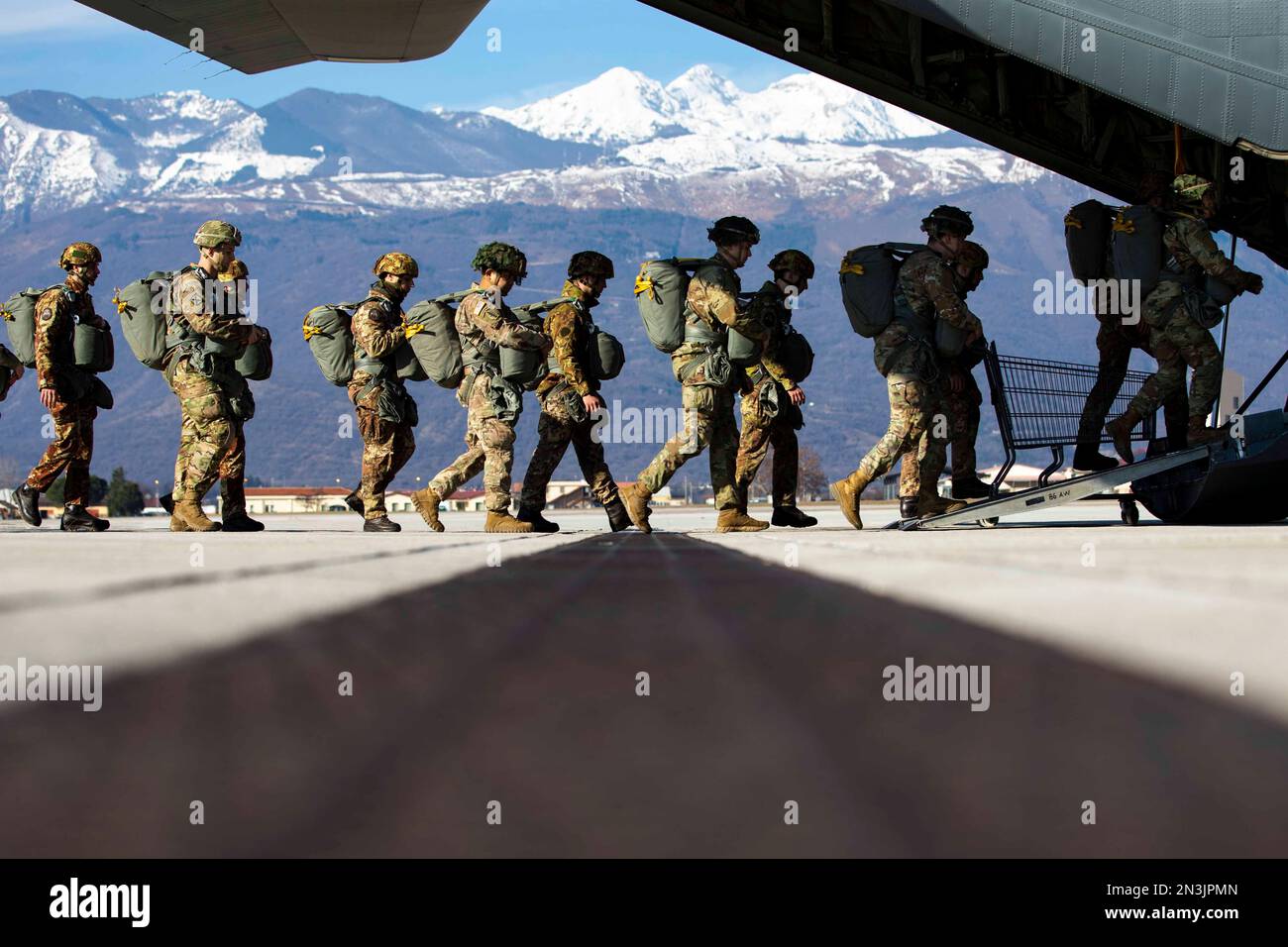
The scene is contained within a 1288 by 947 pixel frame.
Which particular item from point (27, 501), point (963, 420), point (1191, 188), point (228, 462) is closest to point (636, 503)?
point (963, 420)

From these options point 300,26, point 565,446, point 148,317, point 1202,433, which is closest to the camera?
point 1202,433

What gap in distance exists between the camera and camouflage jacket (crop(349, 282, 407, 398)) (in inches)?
536

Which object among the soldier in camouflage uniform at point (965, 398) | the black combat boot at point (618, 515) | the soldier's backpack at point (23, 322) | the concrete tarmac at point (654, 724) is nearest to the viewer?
the concrete tarmac at point (654, 724)

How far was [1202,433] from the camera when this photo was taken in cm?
1126

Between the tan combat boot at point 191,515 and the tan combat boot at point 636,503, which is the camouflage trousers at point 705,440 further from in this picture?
the tan combat boot at point 191,515

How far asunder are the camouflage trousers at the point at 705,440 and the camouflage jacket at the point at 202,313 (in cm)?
351

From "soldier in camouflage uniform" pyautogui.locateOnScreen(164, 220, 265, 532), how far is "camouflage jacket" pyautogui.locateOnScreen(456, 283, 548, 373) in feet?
5.42

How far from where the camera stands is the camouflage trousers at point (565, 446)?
12.7 meters

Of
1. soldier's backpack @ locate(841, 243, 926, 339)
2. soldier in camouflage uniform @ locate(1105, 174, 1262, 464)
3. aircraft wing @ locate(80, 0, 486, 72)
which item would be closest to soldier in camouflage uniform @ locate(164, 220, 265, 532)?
aircraft wing @ locate(80, 0, 486, 72)

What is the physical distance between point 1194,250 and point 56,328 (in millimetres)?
8931

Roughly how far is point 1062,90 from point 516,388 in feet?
17.3

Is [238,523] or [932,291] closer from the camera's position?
[932,291]

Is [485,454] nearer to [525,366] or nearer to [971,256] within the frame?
[525,366]

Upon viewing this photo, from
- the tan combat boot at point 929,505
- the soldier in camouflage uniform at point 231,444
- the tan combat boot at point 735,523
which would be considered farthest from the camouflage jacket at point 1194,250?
the soldier in camouflage uniform at point 231,444
